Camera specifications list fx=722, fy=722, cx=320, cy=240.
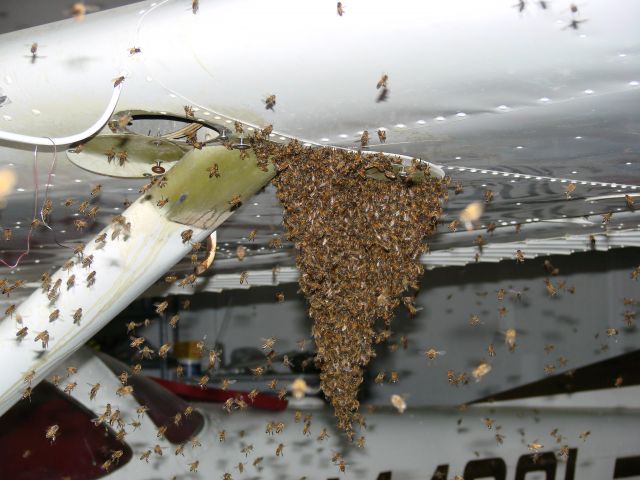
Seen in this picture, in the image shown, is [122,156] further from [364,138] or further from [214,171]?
[364,138]

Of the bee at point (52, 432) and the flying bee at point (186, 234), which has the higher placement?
the flying bee at point (186, 234)

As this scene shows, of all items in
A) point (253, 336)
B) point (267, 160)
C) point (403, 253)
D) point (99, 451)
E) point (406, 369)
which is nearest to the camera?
point (267, 160)

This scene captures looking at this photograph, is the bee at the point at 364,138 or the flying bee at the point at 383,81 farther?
the bee at the point at 364,138

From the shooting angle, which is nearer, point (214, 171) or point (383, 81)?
point (383, 81)

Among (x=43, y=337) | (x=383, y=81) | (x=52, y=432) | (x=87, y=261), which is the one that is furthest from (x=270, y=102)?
(x=52, y=432)

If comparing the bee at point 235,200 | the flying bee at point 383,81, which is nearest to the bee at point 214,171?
the bee at point 235,200

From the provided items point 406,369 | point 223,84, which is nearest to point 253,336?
point 406,369

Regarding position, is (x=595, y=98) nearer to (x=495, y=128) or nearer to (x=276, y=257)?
(x=495, y=128)

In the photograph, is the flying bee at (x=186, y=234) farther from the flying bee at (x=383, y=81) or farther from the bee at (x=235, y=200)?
the flying bee at (x=383, y=81)

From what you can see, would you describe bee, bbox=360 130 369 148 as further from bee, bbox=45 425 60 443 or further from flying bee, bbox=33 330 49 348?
bee, bbox=45 425 60 443
